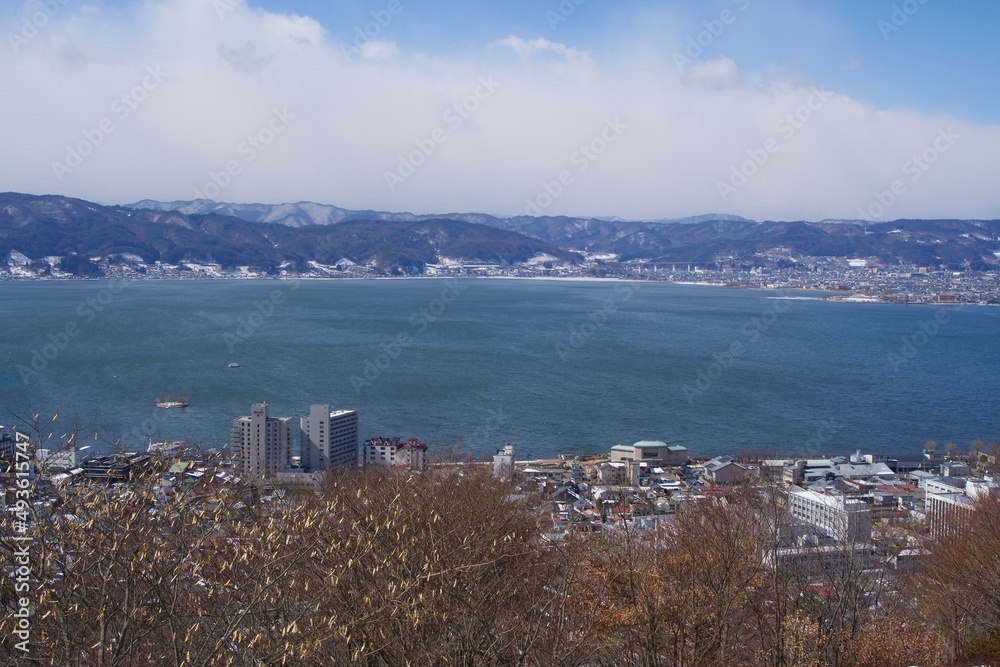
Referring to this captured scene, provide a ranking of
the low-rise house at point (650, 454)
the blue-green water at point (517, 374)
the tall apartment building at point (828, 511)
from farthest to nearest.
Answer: the blue-green water at point (517, 374)
the low-rise house at point (650, 454)
the tall apartment building at point (828, 511)

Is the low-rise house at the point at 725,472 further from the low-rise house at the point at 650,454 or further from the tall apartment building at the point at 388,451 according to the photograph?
the tall apartment building at the point at 388,451

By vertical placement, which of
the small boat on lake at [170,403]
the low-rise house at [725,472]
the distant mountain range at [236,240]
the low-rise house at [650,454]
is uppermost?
the distant mountain range at [236,240]

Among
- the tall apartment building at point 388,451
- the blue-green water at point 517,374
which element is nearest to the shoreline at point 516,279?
the blue-green water at point 517,374

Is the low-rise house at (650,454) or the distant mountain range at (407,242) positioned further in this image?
the distant mountain range at (407,242)

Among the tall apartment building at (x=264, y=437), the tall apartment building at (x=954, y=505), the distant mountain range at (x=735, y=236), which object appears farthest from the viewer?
the distant mountain range at (x=735, y=236)

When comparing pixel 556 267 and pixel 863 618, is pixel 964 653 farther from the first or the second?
pixel 556 267

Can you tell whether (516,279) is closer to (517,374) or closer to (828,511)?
(517,374)

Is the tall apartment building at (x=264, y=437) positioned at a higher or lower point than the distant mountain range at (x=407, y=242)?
lower

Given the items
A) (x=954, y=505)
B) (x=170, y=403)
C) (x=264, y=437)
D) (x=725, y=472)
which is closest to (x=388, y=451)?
(x=264, y=437)

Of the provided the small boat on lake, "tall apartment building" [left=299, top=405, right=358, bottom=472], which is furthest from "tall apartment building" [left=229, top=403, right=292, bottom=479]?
the small boat on lake
